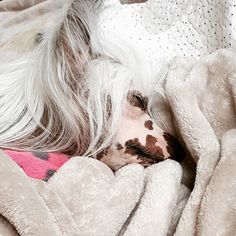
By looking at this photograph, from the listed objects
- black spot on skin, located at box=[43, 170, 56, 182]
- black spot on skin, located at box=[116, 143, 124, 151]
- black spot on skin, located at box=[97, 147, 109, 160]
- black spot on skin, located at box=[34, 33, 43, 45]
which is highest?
black spot on skin, located at box=[34, 33, 43, 45]

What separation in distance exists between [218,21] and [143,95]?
0.32m

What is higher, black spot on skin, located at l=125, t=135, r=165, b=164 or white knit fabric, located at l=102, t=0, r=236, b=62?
white knit fabric, located at l=102, t=0, r=236, b=62

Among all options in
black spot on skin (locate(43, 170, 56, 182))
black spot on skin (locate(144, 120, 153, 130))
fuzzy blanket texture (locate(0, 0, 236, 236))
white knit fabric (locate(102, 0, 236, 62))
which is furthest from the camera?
white knit fabric (locate(102, 0, 236, 62))

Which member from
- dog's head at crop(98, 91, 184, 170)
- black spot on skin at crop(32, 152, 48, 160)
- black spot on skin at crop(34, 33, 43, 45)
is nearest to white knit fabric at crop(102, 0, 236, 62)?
black spot on skin at crop(34, 33, 43, 45)

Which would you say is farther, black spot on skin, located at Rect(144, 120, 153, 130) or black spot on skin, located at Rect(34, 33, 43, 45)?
black spot on skin, located at Rect(34, 33, 43, 45)

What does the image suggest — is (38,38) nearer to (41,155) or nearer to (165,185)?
(41,155)

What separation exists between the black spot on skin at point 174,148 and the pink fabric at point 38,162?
0.21 meters

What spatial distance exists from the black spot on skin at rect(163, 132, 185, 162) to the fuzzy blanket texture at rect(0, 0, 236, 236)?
23mm

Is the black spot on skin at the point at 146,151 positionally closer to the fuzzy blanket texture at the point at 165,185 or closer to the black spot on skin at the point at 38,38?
the fuzzy blanket texture at the point at 165,185

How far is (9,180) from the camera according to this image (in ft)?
2.49

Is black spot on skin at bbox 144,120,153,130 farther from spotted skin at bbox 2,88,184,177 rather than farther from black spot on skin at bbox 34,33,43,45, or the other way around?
black spot on skin at bbox 34,33,43,45

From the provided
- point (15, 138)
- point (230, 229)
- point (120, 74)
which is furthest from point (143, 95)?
point (230, 229)

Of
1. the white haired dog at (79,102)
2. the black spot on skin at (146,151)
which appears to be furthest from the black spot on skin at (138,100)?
the black spot on skin at (146,151)

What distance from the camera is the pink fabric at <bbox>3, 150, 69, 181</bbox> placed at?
90 cm
